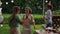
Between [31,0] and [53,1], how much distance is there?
210 cm

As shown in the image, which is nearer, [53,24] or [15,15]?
[15,15]

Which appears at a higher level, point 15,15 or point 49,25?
point 15,15

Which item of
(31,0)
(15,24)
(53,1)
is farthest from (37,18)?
(15,24)

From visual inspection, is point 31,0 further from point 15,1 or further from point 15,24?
point 15,24

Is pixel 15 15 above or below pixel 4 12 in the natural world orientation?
above

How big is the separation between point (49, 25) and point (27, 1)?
8.59 meters

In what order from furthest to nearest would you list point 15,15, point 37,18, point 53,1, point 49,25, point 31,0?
point 53,1 → point 31,0 → point 37,18 → point 49,25 → point 15,15

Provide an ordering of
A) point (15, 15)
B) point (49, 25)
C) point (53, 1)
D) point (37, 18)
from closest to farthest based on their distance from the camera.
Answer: point (15, 15) → point (49, 25) → point (37, 18) → point (53, 1)

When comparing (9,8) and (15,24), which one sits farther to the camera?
(9,8)

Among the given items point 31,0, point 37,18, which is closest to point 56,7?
point 31,0

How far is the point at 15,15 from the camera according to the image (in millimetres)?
6410

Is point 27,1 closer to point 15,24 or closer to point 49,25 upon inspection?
point 49,25

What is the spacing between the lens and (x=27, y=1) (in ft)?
61.4

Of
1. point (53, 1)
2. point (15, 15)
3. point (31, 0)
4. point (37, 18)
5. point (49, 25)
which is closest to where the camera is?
point (15, 15)
